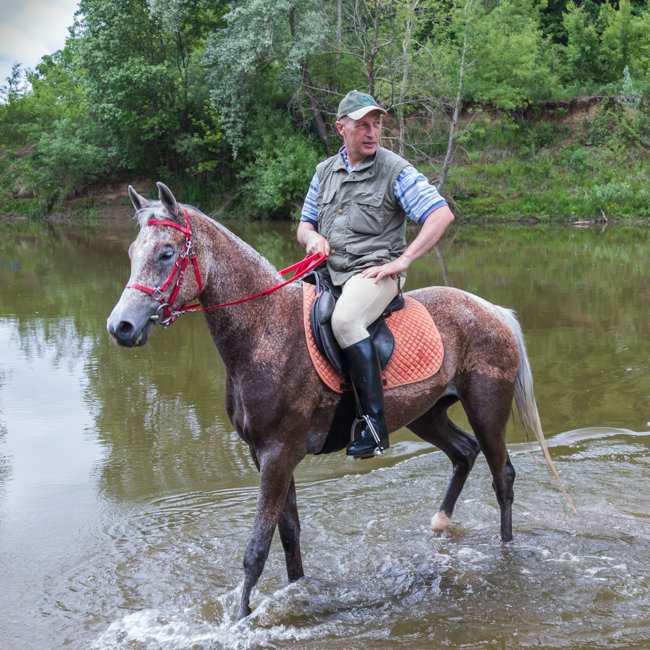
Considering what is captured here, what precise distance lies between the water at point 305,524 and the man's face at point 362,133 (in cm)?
270

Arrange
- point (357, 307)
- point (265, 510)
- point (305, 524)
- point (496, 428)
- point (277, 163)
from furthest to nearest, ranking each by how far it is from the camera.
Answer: point (277, 163), point (305, 524), point (496, 428), point (357, 307), point (265, 510)

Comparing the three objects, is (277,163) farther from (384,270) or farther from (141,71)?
(384,270)

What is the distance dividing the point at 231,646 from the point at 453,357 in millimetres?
2223

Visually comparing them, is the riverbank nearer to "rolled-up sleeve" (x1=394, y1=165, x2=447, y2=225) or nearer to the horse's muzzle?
"rolled-up sleeve" (x1=394, y1=165, x2=447, y2=225)

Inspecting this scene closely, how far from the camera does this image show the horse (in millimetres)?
3482

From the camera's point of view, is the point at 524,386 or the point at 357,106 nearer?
the point at 357,106

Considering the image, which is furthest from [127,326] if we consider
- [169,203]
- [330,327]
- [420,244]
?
[420,244]

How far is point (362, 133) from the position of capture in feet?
13.1

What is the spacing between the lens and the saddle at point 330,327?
3979 millimetres

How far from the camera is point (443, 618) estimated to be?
13.1 ft

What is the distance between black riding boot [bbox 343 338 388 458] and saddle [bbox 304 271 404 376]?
77 mm

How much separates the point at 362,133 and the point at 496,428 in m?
2.23

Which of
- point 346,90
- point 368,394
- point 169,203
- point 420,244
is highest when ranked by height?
point 346,90

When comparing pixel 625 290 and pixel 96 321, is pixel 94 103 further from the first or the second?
pixel 625 290
